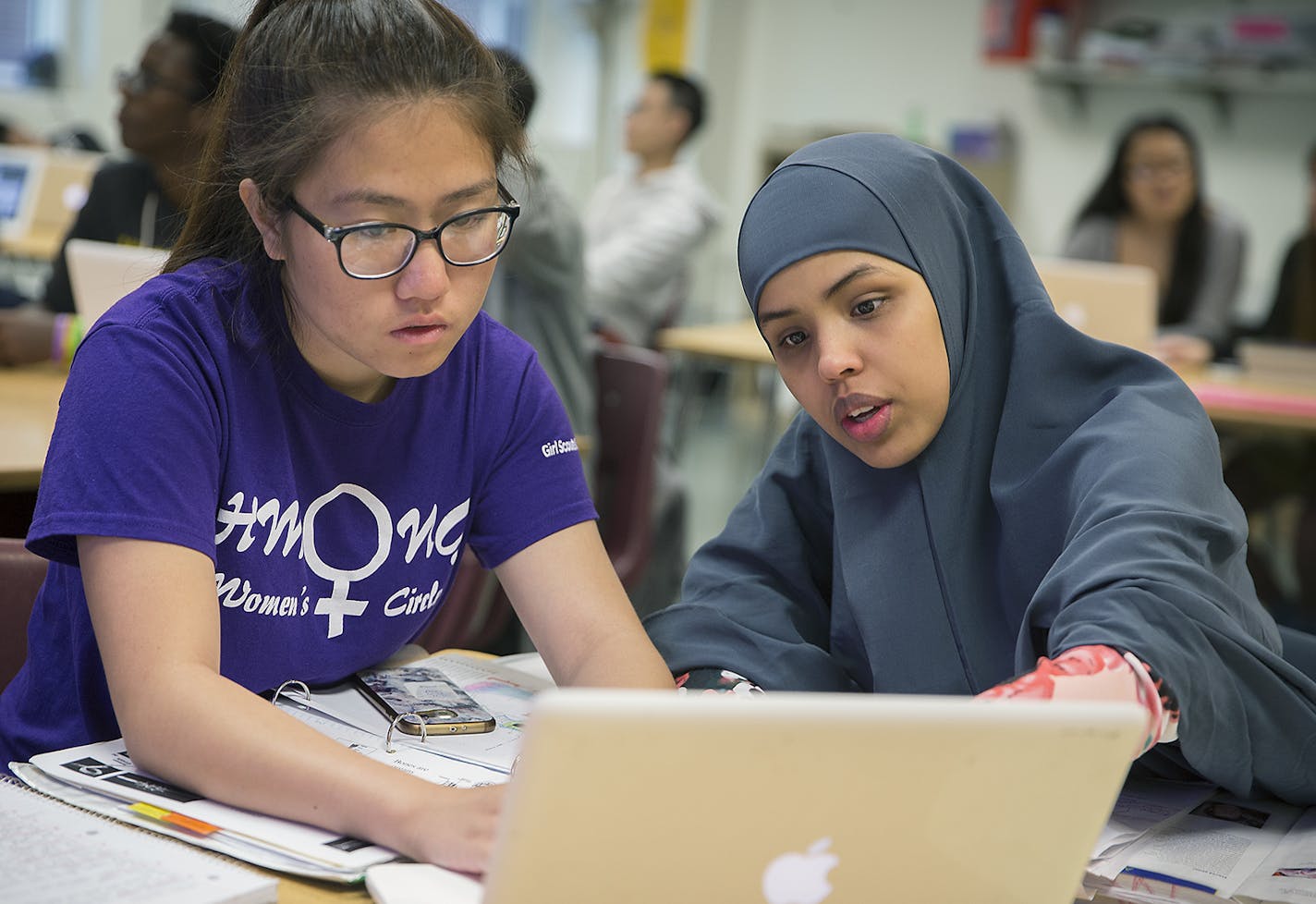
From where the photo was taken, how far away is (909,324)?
1.17 metres

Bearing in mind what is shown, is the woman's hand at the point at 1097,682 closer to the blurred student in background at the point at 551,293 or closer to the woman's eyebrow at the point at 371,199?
the woman's eyebrow at the point at 371,199

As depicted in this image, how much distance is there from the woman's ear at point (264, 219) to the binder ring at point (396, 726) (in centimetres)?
40

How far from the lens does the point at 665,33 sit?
23.9ft

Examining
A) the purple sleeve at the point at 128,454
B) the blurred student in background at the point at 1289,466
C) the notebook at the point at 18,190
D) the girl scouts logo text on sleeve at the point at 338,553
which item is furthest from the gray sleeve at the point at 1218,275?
the notebook at the point at 18,190

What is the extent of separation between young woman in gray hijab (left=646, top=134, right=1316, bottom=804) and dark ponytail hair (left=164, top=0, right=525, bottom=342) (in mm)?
287

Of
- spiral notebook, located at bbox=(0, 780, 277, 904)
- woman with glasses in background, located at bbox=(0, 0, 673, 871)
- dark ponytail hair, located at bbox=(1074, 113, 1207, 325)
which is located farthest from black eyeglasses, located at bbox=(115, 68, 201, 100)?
dark ponytail hair, located at bbox=(1074, 113, 1207, 325)

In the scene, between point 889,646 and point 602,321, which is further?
point 602,321

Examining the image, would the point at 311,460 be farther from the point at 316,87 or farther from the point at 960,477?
the point at 960,477

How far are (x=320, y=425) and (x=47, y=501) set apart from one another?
0.24 m

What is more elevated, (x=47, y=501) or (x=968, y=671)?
(x=47, y=501)

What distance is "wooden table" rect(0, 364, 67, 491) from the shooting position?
1820 millimetres

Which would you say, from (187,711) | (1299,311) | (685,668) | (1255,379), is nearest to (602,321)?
(1255,379)

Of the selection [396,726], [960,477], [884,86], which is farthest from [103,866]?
[884,86]

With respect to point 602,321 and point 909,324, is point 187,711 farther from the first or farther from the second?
point 602,321
